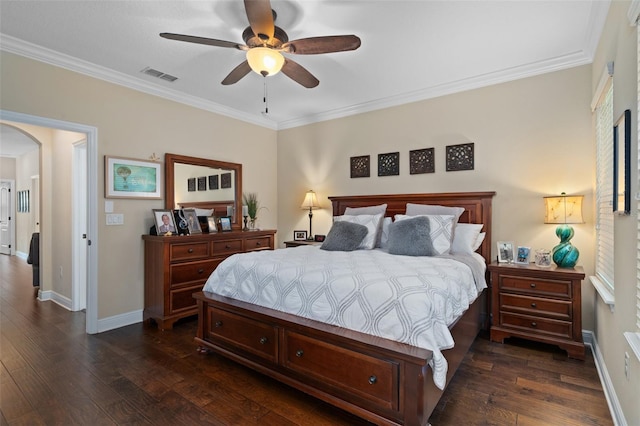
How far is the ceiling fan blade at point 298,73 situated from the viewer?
2.58m

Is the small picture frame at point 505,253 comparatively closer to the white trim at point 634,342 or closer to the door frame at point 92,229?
the white trim at point 634,342

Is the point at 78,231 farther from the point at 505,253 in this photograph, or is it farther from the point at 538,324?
the point at 538,324

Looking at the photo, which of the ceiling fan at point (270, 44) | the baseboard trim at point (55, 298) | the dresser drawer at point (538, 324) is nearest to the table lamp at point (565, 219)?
the dresser drawer at point (538, 324)

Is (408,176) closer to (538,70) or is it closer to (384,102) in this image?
(384,102)

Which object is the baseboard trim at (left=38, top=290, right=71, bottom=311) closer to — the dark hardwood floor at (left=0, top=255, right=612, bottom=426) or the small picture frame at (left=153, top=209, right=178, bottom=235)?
the dark hardwood floor at (left=0, top=255, right=612, bottom=426)

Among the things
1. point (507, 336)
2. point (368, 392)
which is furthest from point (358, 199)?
point (368, 392)

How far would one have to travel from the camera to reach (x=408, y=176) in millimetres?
4152

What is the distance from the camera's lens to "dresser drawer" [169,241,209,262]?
3465 mm

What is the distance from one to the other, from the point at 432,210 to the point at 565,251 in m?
1.25

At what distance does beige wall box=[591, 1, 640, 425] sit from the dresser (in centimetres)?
363

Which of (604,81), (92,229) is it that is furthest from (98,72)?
(604,81)

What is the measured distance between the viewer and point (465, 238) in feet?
10.8

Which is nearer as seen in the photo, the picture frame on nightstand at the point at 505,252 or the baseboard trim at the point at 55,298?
the picture frame on nightstand at the point at 505,252

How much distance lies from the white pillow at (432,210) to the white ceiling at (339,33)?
1414 millimetres
